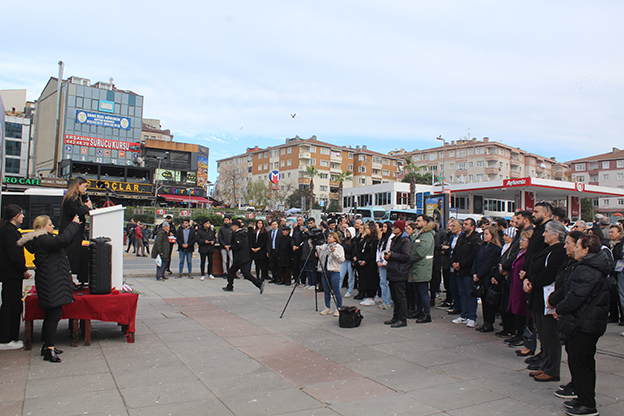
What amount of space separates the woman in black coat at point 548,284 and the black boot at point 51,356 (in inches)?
227

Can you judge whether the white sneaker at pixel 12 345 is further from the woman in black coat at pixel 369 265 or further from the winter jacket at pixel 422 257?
the woman in black coat at pixel 369 265

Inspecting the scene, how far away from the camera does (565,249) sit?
5.13m

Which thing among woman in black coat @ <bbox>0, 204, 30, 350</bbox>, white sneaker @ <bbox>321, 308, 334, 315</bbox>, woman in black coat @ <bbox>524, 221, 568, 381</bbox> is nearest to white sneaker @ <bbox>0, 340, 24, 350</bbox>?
woman in black coat @ <bbox>0, 204, 30, 350</bbox>

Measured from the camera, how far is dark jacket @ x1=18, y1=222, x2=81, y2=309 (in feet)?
17.7

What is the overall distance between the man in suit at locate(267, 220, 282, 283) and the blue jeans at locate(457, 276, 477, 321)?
6.67m

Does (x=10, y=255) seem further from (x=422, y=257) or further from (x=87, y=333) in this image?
(x=422, y=257)

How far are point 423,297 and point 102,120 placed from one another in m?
76.0

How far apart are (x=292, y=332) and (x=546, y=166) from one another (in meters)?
117

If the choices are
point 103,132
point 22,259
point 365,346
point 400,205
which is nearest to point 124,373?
point 22,259

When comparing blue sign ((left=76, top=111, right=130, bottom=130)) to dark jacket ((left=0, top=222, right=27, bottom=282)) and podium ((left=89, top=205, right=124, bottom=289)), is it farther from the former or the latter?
dark jacket ((left=0, top=222, right=27, bottom=282))

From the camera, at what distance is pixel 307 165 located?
87.8m

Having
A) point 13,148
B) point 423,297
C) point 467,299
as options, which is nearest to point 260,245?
point 423,297

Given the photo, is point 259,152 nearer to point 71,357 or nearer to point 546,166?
point 546,166

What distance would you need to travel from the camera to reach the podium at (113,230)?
6500 mm
